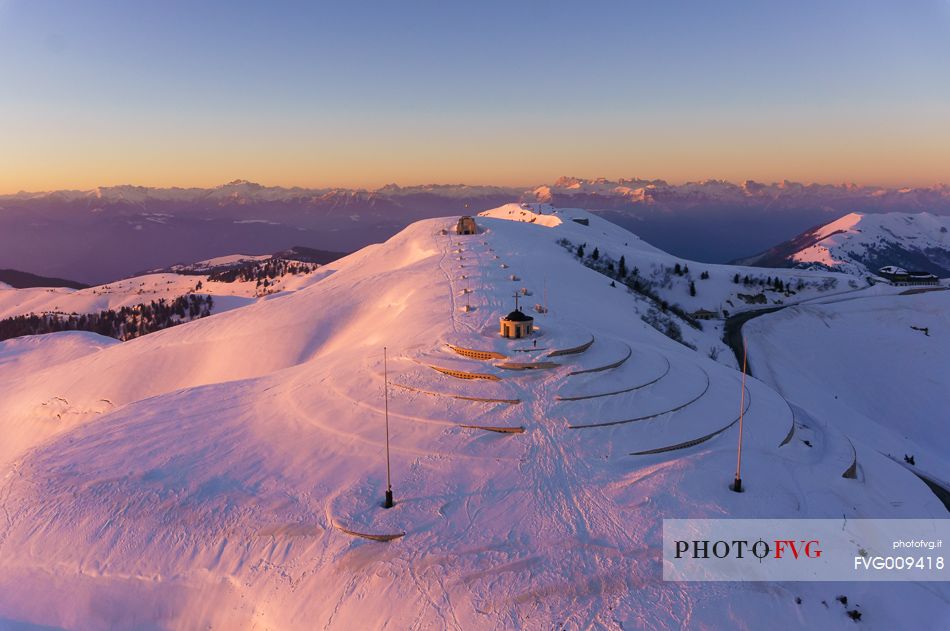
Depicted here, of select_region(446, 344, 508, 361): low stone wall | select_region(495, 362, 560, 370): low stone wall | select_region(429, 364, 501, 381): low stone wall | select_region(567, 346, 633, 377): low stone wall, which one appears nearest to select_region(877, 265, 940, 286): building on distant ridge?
select_region(567, 346, 633, 377): low stone wall

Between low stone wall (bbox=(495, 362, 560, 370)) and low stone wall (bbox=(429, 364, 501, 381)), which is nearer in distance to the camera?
low stone wall (bbox=(429, 364, 501, 381))

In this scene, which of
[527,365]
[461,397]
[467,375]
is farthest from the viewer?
[527,365]

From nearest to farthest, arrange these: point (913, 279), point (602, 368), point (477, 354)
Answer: point (602, 368) → point (477, 354) → point (913, 279)

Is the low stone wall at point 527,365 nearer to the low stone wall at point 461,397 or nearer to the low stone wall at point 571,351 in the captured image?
the low stone wall at point 571,351

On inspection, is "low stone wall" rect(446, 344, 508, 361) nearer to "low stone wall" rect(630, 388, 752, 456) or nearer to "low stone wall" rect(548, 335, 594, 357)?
"low stone wall" rect(548, 335, 594, 357)

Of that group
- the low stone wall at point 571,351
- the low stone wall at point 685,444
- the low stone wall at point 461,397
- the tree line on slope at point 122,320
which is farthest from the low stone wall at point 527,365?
the tree line on slope at point 122,320

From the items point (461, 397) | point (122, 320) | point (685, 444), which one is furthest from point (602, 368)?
point (122, 320)

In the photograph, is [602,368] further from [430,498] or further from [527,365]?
[430,498]

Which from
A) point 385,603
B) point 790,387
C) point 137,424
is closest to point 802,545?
point 385,603
